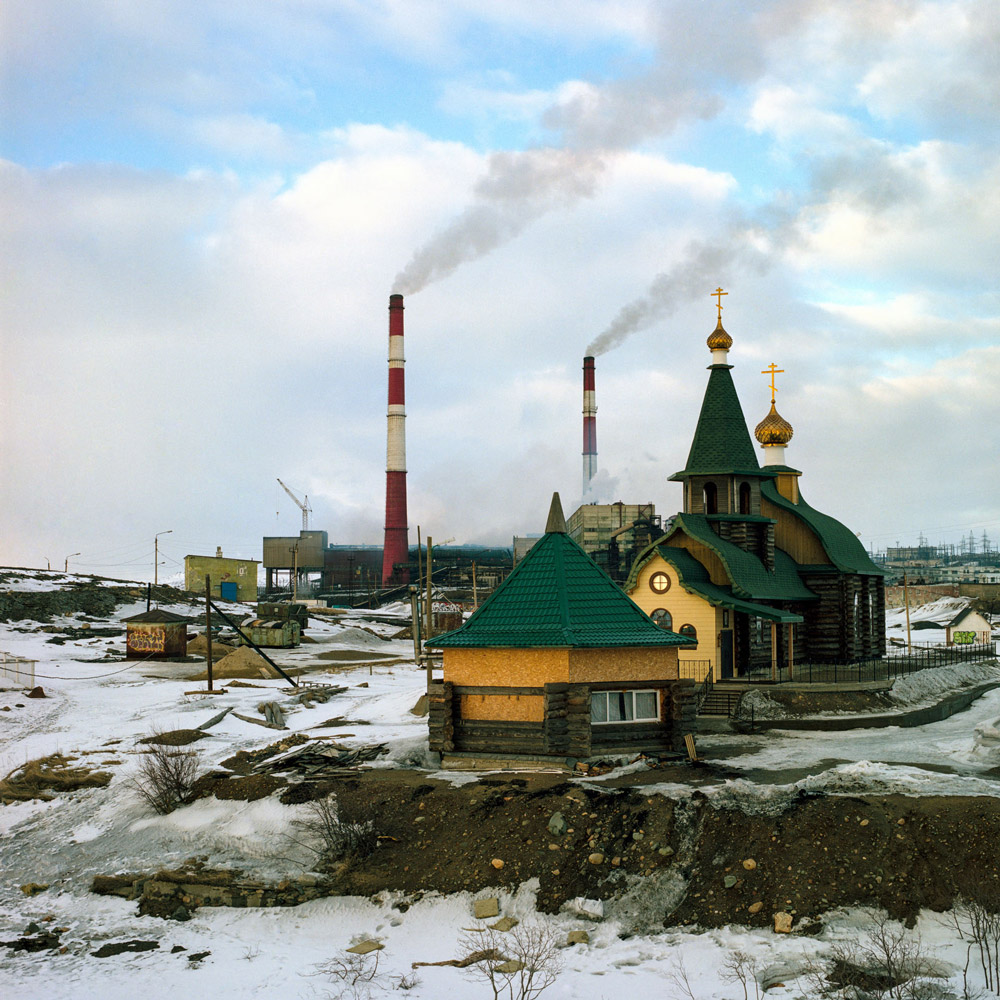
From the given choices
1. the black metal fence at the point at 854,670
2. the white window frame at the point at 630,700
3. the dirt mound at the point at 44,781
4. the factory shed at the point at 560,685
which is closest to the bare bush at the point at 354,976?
the factory shed at the point at 560,685

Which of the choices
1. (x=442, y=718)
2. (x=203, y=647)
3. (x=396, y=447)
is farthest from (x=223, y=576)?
(x=442, y=718)

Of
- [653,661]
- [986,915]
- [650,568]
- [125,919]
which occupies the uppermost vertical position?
[650,568]

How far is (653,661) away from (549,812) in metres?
4.80

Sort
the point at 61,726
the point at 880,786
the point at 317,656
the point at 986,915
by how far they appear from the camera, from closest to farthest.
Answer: the point at 986,915
the point at 880,786
the point at 61,726
the point at 317,656

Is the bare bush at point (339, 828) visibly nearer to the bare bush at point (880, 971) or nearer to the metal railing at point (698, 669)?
the bare bush at point (880, 971)

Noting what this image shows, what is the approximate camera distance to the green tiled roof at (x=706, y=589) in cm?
2648

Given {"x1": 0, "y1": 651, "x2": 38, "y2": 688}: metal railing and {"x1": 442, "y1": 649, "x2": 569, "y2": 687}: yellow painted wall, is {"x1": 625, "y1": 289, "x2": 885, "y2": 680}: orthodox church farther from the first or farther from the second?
{"x1": 0, "y1": 651, "x2": 38, "y2": 688}: metal railing

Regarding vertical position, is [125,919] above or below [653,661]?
below

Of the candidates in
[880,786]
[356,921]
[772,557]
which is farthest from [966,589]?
[356,921]

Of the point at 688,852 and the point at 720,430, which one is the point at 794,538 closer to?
the point at 720,430

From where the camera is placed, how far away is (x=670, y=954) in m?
12.3

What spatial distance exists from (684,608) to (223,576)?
54035mm

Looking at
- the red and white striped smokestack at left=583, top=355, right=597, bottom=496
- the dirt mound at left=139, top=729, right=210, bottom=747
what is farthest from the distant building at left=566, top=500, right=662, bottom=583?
the dirt mound at left=139, top=729, right=210, bottom=747

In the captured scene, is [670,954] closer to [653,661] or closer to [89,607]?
[653,661]
